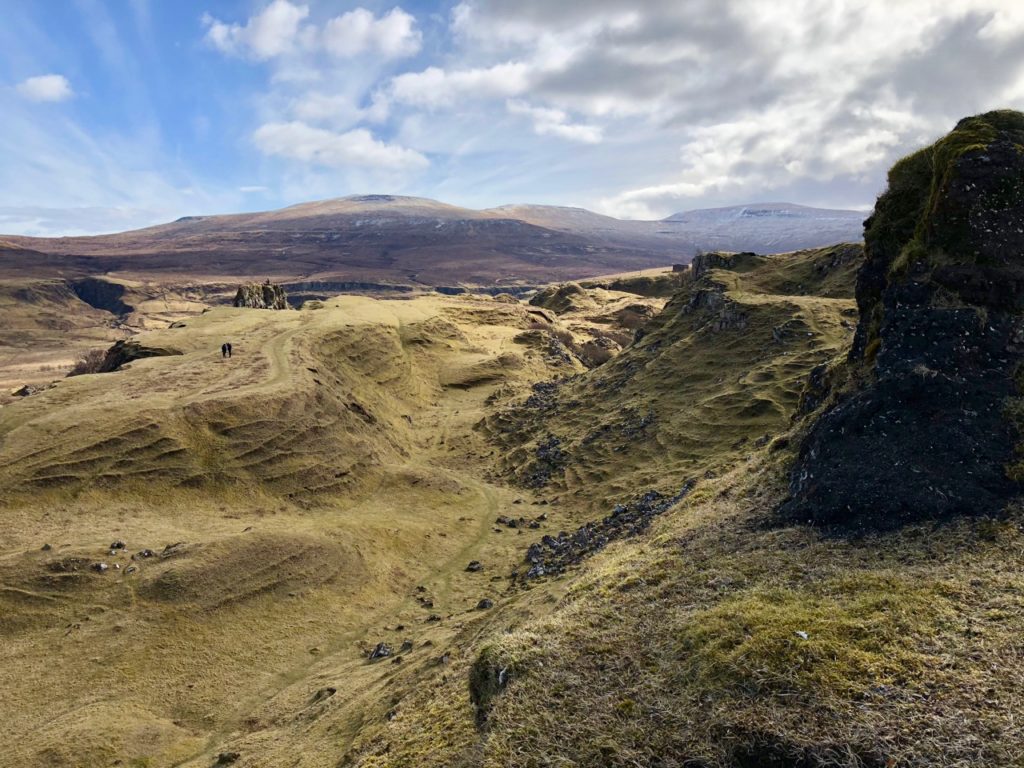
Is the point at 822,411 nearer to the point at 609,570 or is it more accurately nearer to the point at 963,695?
the point at 609,570

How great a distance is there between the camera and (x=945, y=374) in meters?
13.7

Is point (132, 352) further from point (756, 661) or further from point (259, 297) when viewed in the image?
point (756, 661)

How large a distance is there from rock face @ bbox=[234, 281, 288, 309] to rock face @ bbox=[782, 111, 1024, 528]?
6755 centimetres

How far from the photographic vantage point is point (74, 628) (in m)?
20.8

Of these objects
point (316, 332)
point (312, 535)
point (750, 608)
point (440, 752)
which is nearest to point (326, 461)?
point (312, 535)

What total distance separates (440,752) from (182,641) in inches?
593

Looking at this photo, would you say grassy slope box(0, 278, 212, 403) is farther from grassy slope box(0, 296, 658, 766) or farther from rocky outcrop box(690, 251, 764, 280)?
rocky outcrop box(690, 251, 764, 280)

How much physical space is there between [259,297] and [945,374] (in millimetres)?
73249

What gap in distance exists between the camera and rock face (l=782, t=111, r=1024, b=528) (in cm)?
1258

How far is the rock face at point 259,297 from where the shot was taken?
70.8 metres

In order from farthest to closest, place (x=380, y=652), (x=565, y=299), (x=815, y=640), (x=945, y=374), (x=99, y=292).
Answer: (x=99, y=292) → (x=565, y=299) → (x=380, y=652) → (x=945, y=374) → (x=815, y=640)

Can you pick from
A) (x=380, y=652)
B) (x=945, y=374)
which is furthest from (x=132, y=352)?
(x=945, y=374)

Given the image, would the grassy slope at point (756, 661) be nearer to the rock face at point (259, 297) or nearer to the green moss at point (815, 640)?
the green moss at point (815, 640)

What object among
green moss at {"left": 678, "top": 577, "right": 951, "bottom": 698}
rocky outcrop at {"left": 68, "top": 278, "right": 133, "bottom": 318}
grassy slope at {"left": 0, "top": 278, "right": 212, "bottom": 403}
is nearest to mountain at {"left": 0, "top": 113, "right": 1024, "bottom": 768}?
green moss at {"left": 678, "top": 577, "right": 951, "bottom": 698}
